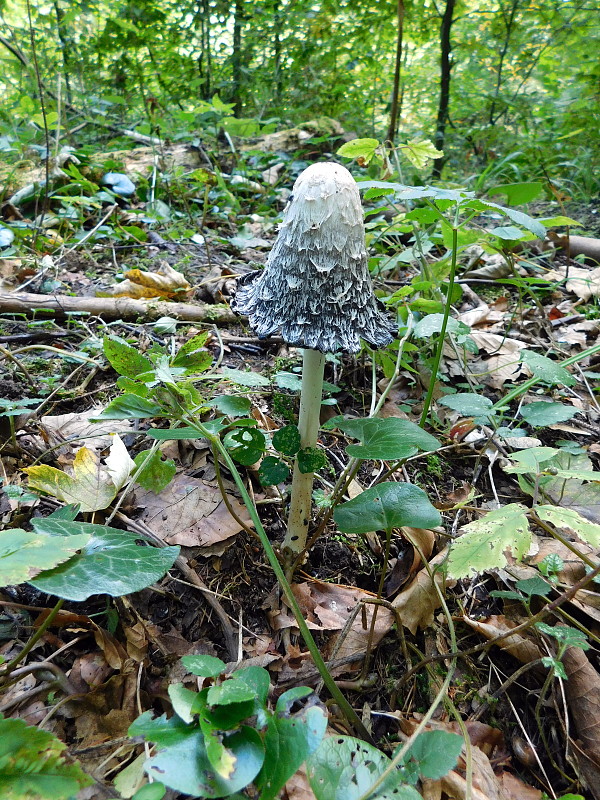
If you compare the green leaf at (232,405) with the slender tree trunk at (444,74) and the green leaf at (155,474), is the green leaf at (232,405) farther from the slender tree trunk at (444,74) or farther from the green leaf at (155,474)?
the slender tree trunk at (444,74)

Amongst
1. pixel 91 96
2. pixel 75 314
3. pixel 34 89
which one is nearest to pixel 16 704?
pixel 75 314

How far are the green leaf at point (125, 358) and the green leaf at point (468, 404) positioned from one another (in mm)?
1062

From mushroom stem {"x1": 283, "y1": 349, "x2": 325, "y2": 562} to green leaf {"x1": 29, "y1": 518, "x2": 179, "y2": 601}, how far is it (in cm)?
56

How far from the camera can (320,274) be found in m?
1.38

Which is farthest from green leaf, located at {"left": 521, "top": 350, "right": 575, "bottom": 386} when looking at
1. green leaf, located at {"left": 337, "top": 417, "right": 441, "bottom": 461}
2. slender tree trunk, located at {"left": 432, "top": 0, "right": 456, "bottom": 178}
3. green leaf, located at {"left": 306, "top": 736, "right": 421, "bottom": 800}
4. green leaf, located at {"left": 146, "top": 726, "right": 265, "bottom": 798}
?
slender tree trunk, located at {"left": 432, "top": 0, "right": 456, "bottom": 178}

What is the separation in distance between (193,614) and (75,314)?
6.14ft

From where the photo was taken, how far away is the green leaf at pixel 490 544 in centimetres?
111

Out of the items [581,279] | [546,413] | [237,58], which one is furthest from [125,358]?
[237,58]

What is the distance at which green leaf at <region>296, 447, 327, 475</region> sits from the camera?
1532mm

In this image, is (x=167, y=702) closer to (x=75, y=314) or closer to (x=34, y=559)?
(x=34, y=559)

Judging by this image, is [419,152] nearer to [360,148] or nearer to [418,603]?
[360,148]

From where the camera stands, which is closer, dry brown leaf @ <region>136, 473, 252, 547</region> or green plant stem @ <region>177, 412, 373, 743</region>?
green plant stem @ <region>177, 412, 373, 743</region>

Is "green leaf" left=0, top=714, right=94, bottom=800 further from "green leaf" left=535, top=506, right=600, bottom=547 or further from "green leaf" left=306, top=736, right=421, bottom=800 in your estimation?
"green leaf" left=535, top=506, right=600, bottom=547

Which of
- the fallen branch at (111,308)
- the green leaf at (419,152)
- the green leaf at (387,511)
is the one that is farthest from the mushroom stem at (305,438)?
the fallen branch at (111,308)
